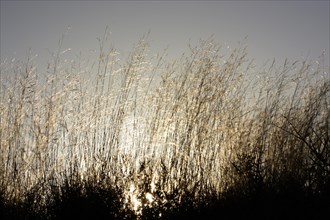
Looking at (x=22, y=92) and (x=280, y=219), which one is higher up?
(x=22, y=92)

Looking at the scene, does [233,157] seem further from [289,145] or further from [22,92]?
[22,92]

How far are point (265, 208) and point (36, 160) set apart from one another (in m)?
1.82

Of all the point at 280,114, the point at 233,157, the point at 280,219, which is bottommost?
the point at 280,219

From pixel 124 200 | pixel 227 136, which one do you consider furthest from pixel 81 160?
pixel 227 136

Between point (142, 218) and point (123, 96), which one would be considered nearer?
point (142, 218)

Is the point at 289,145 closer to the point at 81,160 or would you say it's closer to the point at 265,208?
the point at 265,208

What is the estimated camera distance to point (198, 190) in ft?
9.59

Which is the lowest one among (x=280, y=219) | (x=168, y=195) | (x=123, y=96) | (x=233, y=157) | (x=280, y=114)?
(x=280, y=219)

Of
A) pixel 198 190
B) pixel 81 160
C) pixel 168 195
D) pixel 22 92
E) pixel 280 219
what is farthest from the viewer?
pixel 22 92

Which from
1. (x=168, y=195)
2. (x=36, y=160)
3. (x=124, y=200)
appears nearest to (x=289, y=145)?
(x=168, y=195)

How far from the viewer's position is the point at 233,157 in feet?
10.8

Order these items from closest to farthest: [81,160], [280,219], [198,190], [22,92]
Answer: [280,219], [198,190], [81,160], [22,92]

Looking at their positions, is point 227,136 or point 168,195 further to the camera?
point 227,136

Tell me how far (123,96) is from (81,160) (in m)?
0.69
